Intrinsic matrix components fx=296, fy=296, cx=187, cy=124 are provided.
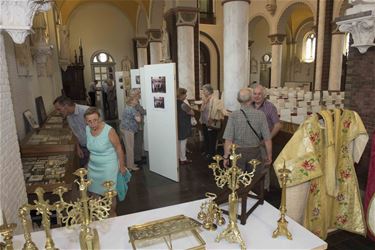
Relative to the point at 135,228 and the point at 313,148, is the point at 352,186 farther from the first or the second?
the point at 135,228

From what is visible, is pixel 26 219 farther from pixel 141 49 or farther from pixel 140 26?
pixel 140 26

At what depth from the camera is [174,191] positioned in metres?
4.95

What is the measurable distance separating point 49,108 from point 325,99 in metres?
8.54

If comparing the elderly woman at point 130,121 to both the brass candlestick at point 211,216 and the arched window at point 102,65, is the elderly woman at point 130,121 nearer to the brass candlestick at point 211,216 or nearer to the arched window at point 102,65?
the brass candlestick at point 211,216

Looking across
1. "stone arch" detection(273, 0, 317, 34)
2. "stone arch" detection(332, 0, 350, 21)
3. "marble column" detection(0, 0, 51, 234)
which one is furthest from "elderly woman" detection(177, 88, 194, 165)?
"stone arch" detection(273, 0, 317, 34)

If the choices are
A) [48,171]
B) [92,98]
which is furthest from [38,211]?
[92,98]

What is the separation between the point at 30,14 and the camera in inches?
97.5

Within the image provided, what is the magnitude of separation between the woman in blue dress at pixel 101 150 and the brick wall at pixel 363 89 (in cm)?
330

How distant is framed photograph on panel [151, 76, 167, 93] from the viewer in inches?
205

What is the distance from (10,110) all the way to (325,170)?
2925mm

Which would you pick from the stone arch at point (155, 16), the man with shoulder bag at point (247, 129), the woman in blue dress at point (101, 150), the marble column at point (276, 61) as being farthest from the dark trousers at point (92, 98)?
the man with shoulder bag at point (247, 129)

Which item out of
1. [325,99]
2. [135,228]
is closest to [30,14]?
[135,228]

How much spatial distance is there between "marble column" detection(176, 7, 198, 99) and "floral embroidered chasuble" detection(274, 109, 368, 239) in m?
6.63

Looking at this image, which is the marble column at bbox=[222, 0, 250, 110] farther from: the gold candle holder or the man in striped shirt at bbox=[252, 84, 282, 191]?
the gold candle holder
